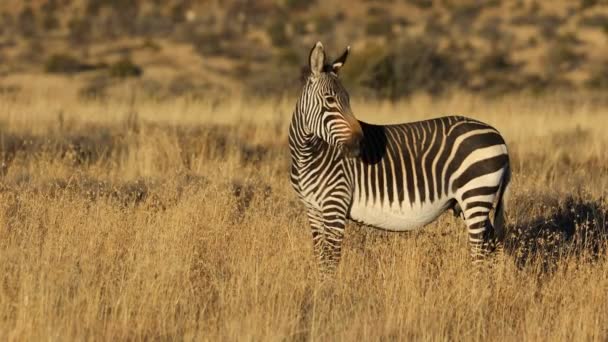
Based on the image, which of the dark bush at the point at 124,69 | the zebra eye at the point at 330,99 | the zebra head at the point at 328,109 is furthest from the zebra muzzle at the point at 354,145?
the dark bush at the point at 124,69

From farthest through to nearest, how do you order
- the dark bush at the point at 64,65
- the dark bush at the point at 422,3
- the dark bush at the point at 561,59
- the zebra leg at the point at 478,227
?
the dark bush at the point at 422,3, the dark bush at the point at 561,59, the dark bush at the point at 64,65, the zebra leg at the point at 478,227

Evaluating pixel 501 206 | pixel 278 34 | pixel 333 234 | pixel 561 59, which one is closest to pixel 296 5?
pixel 278 34

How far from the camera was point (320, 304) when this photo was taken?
742cm

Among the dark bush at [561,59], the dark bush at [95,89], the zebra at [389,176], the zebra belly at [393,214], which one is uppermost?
the dark bush at [561,59]

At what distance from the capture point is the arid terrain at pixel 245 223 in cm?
705

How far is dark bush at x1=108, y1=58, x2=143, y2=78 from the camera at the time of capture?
1128 inches

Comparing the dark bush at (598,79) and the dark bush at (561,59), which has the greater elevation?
the dark bush at (561,59)

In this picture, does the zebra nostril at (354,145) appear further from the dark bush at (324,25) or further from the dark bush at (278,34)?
Answer: the dark bush at (324,25)

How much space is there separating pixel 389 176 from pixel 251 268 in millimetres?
1318

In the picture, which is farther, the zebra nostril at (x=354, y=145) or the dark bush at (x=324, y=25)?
the dark bush at (x=324, y=25)

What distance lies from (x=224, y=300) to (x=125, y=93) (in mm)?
17269

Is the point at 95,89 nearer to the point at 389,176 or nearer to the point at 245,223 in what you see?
the point at 245,223

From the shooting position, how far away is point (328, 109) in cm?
780

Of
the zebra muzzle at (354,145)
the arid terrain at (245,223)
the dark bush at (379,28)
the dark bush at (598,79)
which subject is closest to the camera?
the arid terrain at (245,223)
